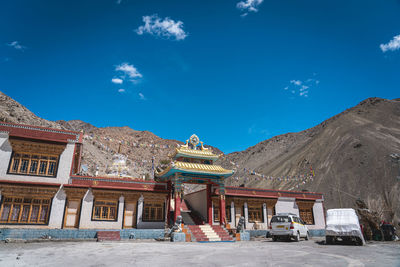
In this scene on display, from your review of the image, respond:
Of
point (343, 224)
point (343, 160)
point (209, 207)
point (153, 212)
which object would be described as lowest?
point (343, 224)

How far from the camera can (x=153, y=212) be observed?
22.2m

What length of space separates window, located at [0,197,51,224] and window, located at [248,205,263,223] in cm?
1786

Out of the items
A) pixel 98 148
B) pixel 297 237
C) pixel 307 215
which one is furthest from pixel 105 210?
pixel 98 148

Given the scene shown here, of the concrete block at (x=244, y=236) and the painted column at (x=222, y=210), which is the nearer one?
the concrete block at (x=244, y=236)

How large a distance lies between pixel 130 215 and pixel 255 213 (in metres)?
12.5

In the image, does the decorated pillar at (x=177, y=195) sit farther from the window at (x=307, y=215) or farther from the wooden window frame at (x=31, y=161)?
the window at (x=307, y=215)

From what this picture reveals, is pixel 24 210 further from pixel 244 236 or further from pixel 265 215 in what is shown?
pixel 265 215

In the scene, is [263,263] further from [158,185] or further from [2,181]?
[2,181]

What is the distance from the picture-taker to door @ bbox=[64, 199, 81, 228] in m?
19.3

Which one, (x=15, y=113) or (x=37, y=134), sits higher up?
(x=15, y=113)

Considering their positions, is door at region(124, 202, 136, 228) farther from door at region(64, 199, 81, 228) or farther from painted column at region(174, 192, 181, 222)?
door at region(64, 199, 81, 228)

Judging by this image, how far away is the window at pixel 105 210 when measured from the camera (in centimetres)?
2033

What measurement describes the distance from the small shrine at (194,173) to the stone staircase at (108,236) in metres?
4.85

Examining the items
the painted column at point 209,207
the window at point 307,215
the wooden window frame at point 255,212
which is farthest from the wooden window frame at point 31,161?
the window at point 307,215
